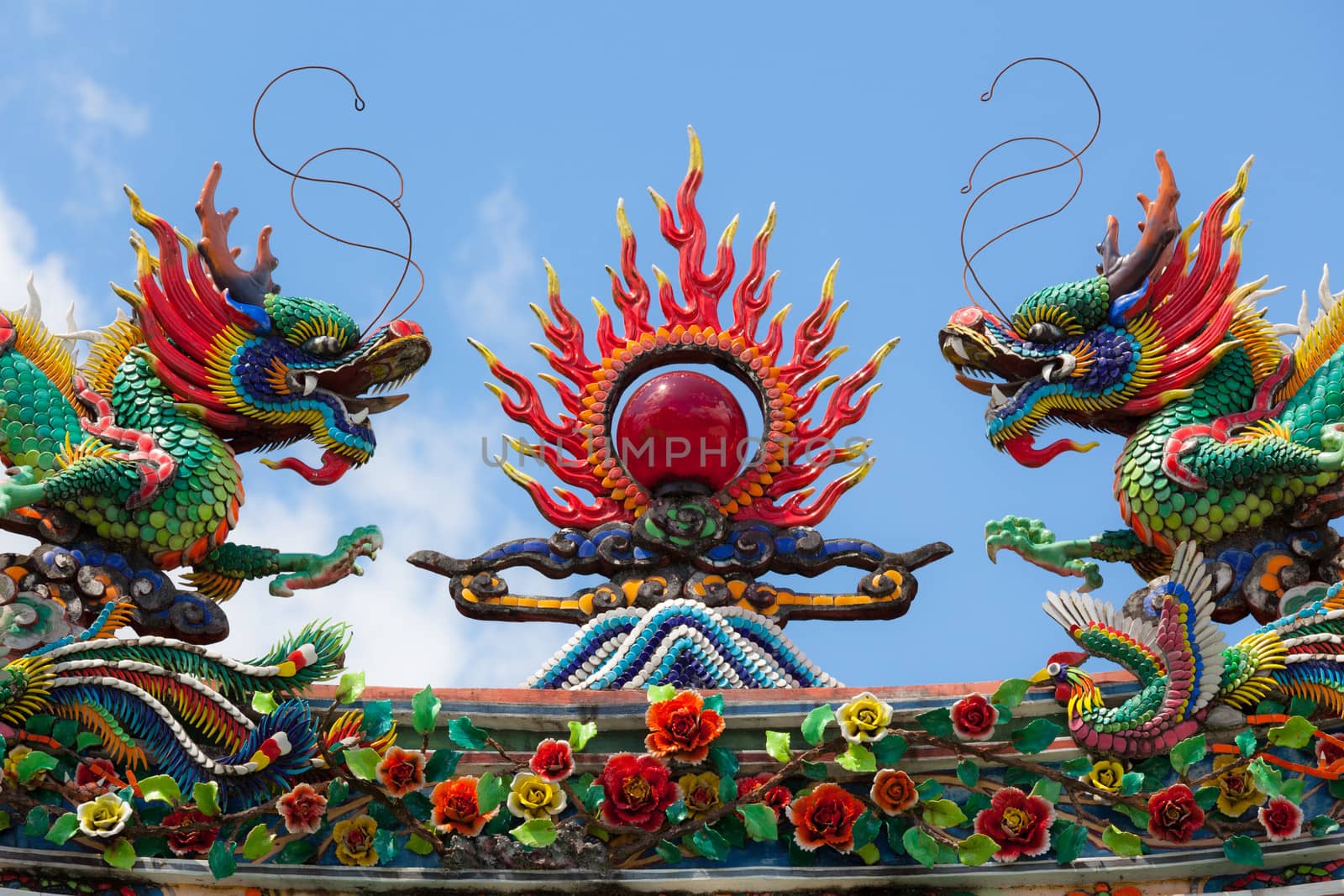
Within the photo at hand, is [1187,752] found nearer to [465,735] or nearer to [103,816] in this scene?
[465,735]

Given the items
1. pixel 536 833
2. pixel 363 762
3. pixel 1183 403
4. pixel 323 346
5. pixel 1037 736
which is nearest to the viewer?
pixel 536 833

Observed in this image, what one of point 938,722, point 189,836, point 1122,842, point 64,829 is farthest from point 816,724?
point 64,829

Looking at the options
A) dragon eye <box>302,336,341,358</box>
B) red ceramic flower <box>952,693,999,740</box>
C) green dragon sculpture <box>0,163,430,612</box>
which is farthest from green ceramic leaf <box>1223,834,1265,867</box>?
dragon eye <box>302,336,341,358</box>

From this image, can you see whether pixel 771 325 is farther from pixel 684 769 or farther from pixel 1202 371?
pixel 684 769

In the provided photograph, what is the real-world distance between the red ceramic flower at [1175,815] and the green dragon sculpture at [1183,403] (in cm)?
126

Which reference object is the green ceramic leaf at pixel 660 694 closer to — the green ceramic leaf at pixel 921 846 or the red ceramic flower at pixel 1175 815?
the green ceramic leaf at pixel 921 846

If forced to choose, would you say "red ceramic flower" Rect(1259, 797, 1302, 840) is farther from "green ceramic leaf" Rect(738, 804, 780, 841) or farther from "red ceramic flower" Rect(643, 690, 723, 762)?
"red ceramic flower" Rect(643, 690, 723, 762)

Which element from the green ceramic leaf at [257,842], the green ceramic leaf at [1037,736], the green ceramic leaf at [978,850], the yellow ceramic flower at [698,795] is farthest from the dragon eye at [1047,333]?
the green ceramic leaf at [257,842]

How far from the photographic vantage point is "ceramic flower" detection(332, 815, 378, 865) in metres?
8.48

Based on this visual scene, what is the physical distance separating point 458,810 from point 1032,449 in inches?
134

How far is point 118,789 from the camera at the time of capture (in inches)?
335

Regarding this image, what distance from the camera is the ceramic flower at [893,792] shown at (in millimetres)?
8445

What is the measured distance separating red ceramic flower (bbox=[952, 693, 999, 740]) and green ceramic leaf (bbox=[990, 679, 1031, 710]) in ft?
0.24

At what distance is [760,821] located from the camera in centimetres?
840
